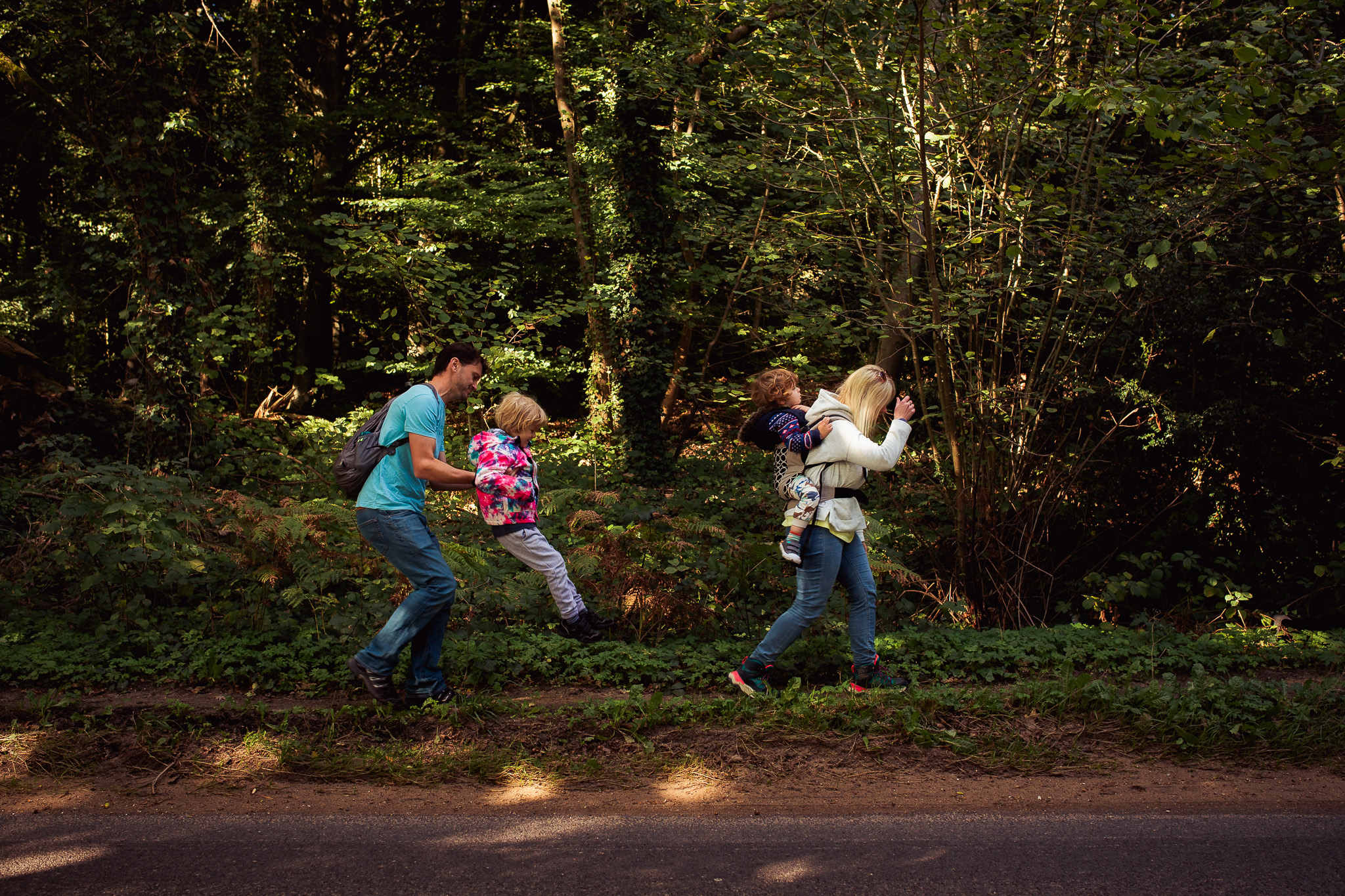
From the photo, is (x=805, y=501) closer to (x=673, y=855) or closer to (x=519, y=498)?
(x=519, y=498)

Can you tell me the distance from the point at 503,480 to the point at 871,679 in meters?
2.76

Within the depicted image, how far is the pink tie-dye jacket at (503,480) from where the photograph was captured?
5871 mm

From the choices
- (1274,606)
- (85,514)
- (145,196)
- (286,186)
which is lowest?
(1274,606)

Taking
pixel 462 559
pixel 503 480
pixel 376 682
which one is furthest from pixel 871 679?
pixel 462 559

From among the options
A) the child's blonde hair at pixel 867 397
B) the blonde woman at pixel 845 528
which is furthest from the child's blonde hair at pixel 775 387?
the child's blonde hair at pixel 867 397

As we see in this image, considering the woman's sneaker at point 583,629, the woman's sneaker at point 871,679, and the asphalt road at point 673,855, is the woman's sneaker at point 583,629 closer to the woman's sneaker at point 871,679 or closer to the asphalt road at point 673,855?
the woman's sneaker at point 871,679

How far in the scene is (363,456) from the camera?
481 centimetres

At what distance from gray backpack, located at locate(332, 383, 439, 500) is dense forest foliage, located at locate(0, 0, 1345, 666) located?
59.3 inches

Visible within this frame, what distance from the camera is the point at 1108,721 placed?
16.6ft

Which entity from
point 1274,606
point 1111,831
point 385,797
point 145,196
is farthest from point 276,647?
point 1274,606

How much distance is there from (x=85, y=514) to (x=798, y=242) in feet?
24.3

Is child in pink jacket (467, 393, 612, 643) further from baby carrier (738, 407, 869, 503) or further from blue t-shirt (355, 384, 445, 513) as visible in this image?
baby carrier (738, 407, 869, 503)

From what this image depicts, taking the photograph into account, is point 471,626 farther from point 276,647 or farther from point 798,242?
point 798,242

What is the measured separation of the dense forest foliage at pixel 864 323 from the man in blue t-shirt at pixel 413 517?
118 centimetres
